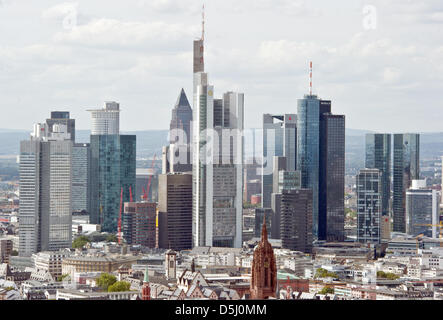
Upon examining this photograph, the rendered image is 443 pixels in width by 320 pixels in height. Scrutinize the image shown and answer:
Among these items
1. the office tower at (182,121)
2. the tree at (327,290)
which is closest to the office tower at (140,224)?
the office tower at (182,121)

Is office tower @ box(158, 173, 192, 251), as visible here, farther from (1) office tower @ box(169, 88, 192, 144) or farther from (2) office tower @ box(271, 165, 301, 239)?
(2) office tower @ box(271, 165, 301, 239)

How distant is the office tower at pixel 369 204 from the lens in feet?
81.4

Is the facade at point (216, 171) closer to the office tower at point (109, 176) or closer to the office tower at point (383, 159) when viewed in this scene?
the office tower at point (109, 176)

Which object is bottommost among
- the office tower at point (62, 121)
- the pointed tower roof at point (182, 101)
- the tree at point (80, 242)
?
the tree at point (80, 242)

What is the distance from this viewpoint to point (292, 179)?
81.6 ft

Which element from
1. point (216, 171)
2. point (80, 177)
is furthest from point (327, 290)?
point (80, 177)

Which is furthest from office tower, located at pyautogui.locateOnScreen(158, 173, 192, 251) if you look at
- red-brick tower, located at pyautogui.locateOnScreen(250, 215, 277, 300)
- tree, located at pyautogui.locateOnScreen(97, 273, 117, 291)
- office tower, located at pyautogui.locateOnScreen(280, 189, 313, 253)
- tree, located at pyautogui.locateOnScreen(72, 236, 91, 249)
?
red-brick tower, located at pyautogui.locateOnScreen(250, 215, 277, 300)

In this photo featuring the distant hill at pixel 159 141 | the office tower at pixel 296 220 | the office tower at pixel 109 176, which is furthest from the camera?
the office tower at pixel 109 176

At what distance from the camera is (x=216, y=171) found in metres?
22.8

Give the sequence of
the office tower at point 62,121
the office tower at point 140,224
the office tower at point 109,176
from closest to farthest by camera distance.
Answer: the office tower at point 62,121, the office tower at point 140,224, the office tower at point 109,176

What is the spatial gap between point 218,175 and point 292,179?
2865mm

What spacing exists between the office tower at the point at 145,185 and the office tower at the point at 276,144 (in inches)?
112

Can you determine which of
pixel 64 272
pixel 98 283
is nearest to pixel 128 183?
pixel 64 272

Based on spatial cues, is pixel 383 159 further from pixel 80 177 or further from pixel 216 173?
pixel 80 177
